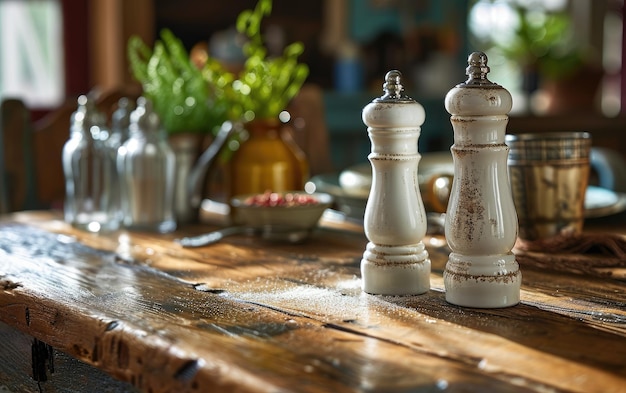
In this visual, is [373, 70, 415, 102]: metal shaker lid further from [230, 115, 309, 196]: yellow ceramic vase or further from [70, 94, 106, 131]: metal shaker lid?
[70, 94, 106, 131]: metal shaker lid

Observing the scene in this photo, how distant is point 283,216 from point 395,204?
0.42 metres

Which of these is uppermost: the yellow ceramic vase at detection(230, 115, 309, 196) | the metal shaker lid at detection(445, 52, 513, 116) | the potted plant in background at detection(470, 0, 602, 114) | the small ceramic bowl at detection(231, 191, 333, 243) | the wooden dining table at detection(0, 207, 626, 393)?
the potted plant in background at detection(470, 0, 602, 114)

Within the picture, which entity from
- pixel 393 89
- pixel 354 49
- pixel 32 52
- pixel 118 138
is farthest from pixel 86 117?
pixel 354 49

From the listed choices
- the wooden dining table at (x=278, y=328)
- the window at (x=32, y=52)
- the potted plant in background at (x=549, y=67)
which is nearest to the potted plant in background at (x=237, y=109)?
the wooden dining table at (x=278, y=328)

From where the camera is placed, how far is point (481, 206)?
0.79 meters

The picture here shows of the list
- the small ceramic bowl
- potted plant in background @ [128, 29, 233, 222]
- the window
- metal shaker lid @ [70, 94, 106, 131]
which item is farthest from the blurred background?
the small ceramic bowl

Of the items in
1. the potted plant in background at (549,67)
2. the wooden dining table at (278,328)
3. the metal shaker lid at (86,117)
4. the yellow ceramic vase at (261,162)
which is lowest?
the wooden dining table at (278,328)

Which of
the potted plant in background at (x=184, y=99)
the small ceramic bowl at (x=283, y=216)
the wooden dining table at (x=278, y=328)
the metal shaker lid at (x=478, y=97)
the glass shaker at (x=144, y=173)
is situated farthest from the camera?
the potted plant in background at (x=184, y=99)

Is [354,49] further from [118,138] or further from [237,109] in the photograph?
[118,138]

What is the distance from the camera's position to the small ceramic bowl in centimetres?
126

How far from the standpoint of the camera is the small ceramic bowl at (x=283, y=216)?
1257 mm

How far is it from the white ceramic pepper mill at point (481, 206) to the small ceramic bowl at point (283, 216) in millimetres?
484

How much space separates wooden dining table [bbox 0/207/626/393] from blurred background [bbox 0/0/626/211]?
2308 millimetres

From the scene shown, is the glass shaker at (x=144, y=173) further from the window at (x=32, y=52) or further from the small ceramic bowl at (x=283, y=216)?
the window at (x=32, y=52)
